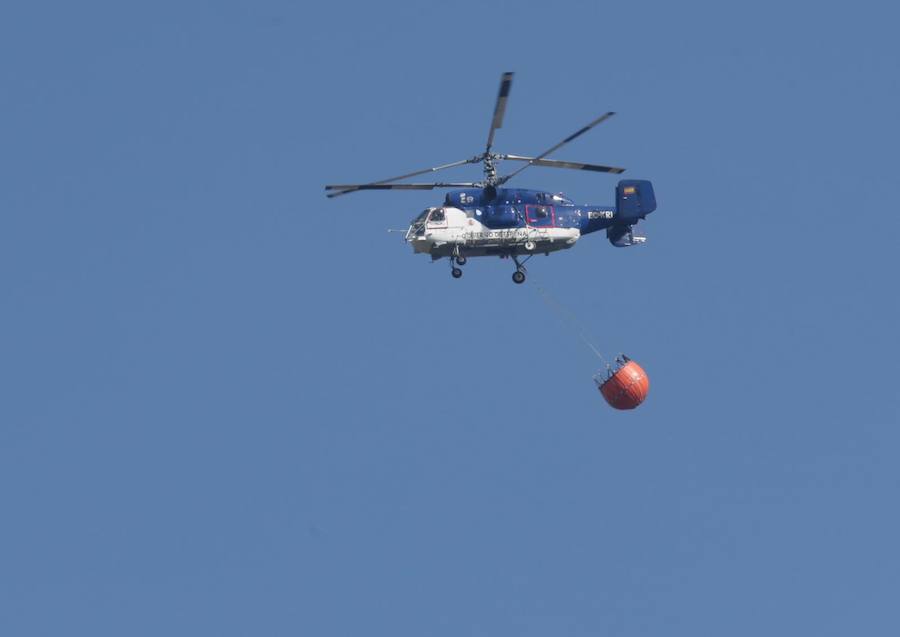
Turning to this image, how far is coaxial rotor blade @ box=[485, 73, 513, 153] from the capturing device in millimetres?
56750

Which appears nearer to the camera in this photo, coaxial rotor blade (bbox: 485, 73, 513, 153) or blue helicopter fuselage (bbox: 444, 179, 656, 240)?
coaxial rotor blade (bbox: 485, 73, 513, 153)

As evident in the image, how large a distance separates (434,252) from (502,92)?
25.5ft

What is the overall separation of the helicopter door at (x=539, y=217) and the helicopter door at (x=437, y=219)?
3197 mm

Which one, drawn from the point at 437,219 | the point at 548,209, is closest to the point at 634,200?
the point at 548,209

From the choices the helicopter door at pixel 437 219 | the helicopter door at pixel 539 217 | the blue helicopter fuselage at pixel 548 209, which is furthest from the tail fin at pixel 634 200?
the helicopter door at pixel 437 219

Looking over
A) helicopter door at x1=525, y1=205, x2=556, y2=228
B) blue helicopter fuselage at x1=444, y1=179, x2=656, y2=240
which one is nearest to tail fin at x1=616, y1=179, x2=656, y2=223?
blue helicopter fuselage at x1=444, y1=179, x2=656, y2=240

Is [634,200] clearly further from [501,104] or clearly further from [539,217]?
[501,104]

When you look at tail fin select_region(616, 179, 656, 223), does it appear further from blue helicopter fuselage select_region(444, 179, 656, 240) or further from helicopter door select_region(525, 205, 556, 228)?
helicopter door select_region(525, 205, 556, 228)

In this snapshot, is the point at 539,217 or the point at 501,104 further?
the point at 539,217

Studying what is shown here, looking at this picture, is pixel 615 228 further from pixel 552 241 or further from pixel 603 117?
pixel 603 117

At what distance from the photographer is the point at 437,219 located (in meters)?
62.5

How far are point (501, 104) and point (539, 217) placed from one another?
6.81m

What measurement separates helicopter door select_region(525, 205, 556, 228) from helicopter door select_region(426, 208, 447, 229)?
3.20 m

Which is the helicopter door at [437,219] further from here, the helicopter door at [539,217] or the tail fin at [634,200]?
the tail fin at [634,200]
